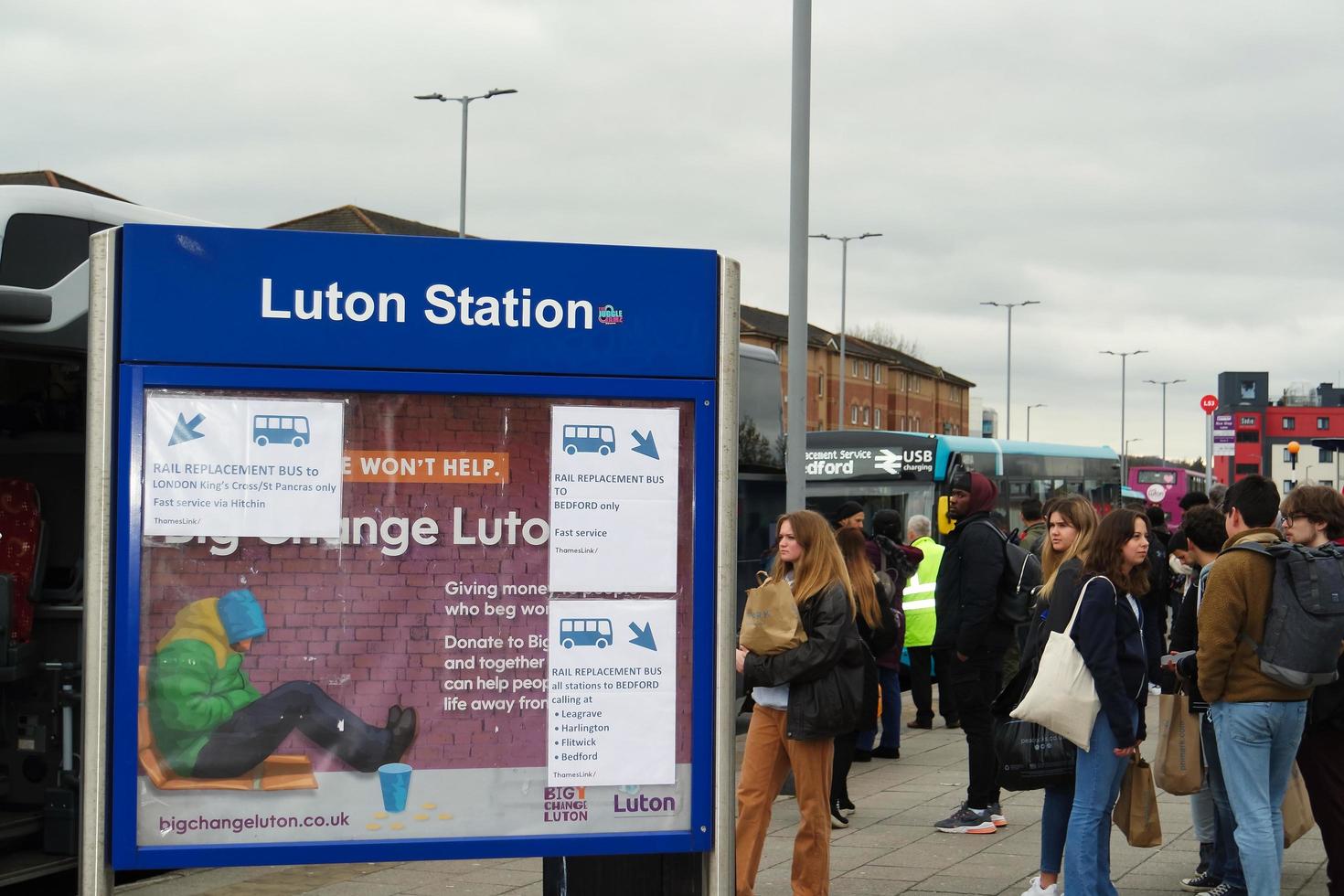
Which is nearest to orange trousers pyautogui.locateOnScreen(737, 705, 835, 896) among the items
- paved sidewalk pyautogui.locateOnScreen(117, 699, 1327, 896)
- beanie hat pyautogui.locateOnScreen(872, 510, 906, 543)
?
paved sidewalk pyautogui.locateOnScreen(117, 699, 1327, 896)

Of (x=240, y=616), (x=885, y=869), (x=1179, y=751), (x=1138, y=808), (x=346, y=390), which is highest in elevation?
(x=346, y=390)

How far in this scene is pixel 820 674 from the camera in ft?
20.8

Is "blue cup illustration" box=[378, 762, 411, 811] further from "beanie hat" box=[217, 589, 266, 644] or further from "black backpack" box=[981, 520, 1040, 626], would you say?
"black backpack" box=[981, 520, 1040, 626]

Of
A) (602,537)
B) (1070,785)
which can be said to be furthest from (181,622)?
(1070,785)

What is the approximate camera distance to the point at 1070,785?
634cm

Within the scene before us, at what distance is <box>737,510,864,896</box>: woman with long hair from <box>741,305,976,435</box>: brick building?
70.5 m

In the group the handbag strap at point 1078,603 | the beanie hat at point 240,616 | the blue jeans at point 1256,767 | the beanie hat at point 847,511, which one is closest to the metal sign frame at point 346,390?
the beanie hat at point 240,616

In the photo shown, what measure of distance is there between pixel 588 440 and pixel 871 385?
98164mm

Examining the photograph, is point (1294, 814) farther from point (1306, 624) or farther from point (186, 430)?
point (186, 430)

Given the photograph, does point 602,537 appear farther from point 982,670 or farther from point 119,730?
point 982,670

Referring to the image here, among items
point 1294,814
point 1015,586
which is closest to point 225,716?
point 1294,814

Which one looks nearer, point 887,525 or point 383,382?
point 383,382

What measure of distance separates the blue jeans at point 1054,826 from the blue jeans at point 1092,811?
0.93 feet

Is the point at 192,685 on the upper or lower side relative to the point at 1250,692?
upper
